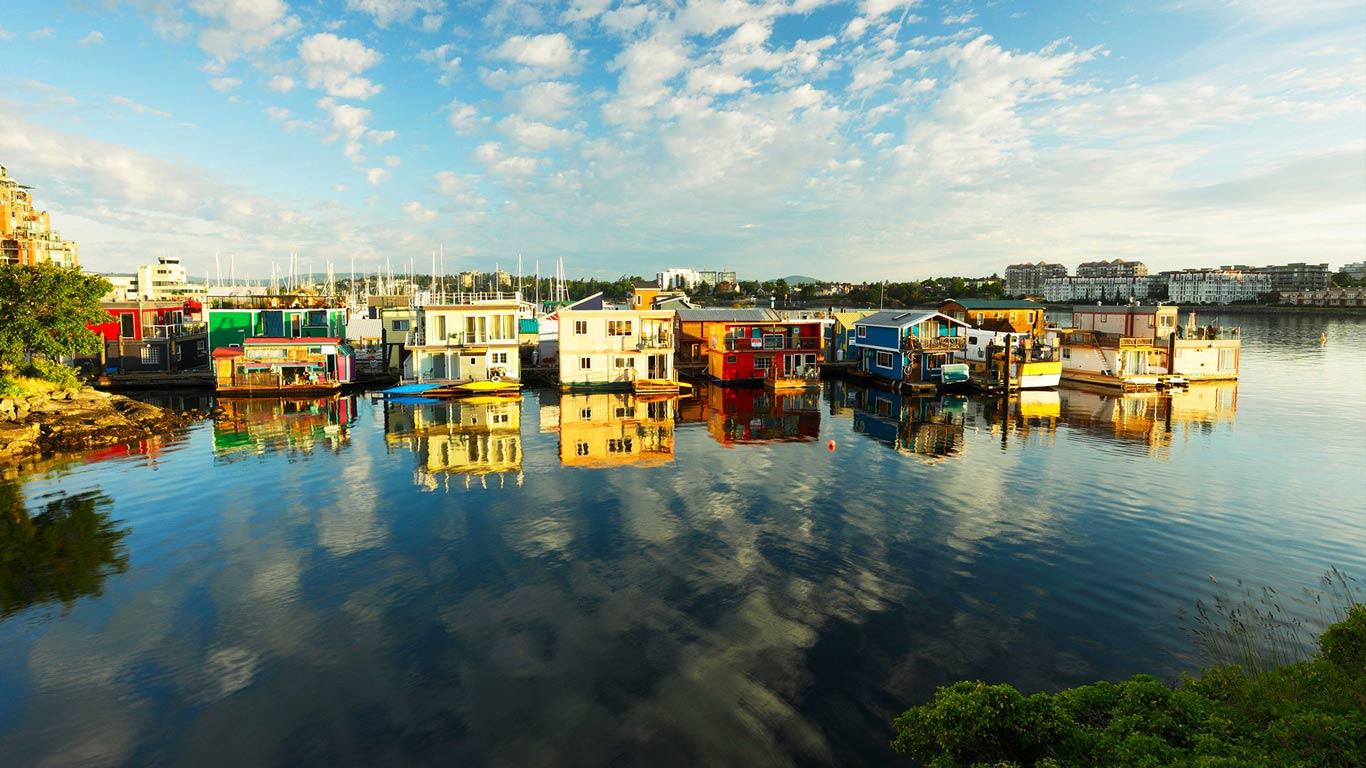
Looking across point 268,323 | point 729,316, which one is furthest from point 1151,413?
point 268,323

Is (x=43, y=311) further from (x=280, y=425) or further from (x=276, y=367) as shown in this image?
(x=280, y=425)

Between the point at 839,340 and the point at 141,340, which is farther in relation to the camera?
the point at 839,340

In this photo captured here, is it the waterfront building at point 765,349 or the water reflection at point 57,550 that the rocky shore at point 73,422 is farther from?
the waterfront building at point 765,349

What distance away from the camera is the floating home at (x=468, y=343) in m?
59.2

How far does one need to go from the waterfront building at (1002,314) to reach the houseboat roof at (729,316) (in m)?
30.4

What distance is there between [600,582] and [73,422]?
4247 cm

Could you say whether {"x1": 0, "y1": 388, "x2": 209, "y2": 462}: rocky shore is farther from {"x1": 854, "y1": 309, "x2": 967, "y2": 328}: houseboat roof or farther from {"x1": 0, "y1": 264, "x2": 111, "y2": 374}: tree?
{"x1": 854, "y1": 309, "x2": 967, "y2": 328}: houseboat roof

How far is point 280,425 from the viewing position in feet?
151

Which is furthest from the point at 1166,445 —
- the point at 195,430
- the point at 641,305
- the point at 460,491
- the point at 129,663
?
the point at 641,305

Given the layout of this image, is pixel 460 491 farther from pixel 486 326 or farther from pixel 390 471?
pixel 486 326

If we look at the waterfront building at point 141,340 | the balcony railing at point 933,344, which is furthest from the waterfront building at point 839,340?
the waterfront building at point 141,340

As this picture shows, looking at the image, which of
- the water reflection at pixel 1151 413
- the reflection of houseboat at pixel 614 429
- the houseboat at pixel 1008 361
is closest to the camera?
the reflection of houseboat at pixel 614 429

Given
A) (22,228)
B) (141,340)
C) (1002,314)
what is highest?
(22,228)

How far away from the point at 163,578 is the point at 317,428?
25.5m
